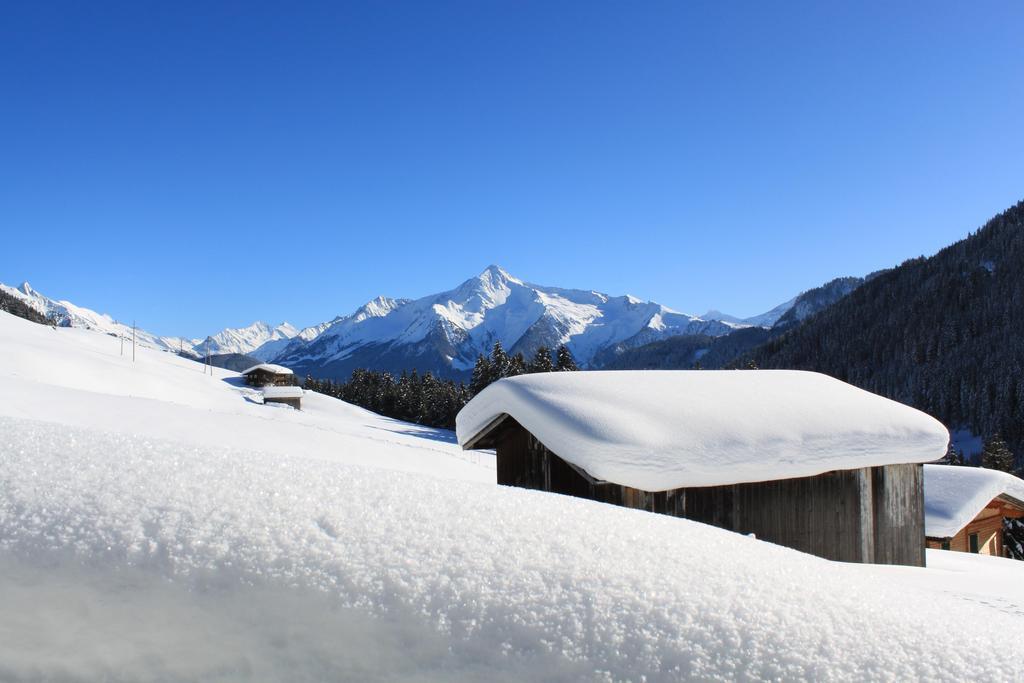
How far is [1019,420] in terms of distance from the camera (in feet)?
290

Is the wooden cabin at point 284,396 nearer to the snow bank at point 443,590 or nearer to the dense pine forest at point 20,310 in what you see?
the snow bank at point 443,590

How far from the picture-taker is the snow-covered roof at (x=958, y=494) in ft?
54.1

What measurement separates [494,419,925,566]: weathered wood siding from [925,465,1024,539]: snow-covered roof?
8434 mm

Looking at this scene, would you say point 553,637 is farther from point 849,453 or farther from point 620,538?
point 849,453

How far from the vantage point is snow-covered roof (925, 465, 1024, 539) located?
16.5m

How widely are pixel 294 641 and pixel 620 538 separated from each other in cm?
A: 137

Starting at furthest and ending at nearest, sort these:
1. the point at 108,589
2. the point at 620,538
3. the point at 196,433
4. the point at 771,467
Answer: the point at 196,433
the point at 771,467
the point at 620,538
the point at 108,589

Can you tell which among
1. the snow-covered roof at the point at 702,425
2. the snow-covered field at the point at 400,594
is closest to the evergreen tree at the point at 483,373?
the snow-covered roof at the point at 702,425

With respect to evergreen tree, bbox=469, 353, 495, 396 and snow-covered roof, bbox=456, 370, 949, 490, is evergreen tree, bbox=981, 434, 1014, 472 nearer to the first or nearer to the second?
evergreen tree, bbox=469, 353, 495, 396

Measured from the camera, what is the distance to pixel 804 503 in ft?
28.8

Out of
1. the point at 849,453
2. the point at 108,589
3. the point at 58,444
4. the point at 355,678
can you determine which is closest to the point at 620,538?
the point at 355,678

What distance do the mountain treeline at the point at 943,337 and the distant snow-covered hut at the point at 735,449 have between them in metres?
88.8

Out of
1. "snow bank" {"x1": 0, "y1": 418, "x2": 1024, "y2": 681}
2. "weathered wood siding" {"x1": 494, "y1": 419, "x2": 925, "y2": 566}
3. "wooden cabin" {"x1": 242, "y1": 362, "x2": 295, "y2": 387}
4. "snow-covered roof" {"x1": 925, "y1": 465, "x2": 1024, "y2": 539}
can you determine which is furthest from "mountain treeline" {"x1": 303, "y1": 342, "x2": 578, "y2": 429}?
"snow bank" {"x1": 0, "y1": 418, "x2": 1024, "y2": 681}

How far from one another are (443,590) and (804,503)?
7.92m
